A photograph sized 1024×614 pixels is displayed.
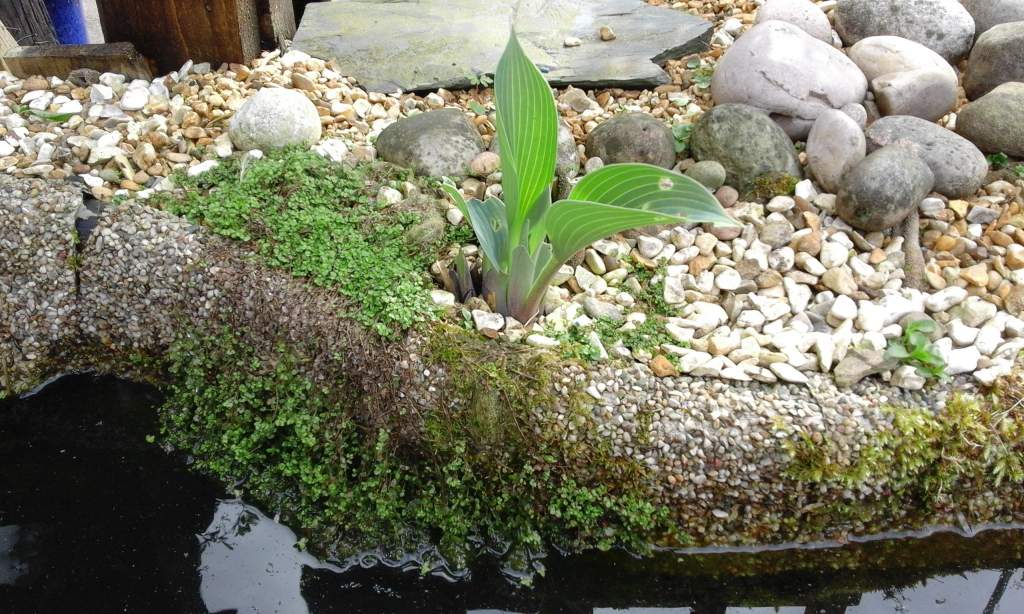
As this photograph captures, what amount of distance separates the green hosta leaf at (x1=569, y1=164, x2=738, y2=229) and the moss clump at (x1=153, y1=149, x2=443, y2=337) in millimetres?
680

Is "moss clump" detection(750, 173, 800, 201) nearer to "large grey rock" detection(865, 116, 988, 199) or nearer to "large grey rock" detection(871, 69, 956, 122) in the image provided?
"large grey rock" detection(865, 116, 988, 199)

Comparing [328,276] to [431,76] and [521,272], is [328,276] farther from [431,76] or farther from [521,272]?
[431,76]

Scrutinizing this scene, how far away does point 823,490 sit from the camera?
86.0 inches

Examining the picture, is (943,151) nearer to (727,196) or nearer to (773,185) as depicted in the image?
(773,185)

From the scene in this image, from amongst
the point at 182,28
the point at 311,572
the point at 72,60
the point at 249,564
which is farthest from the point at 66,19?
the point at 311,572

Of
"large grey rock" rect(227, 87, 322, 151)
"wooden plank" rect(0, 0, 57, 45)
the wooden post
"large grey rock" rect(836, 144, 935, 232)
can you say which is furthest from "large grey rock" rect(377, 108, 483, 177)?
"wooden plank" rect(0, 0, 57, 45)

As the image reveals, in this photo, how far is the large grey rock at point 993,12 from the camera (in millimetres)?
3470

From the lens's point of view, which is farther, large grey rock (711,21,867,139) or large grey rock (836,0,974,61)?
large grey rock (836,0,974,61)

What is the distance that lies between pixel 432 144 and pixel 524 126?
0.98 m

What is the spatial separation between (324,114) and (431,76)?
22.5 inches

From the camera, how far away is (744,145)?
281 centimetres

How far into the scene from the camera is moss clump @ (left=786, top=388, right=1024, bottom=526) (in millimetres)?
2139

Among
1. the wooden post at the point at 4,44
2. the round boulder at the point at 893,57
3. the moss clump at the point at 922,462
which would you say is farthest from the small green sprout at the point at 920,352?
the wooden post at the point at 4,44

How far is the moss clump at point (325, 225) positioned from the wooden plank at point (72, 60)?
0.97 metres
